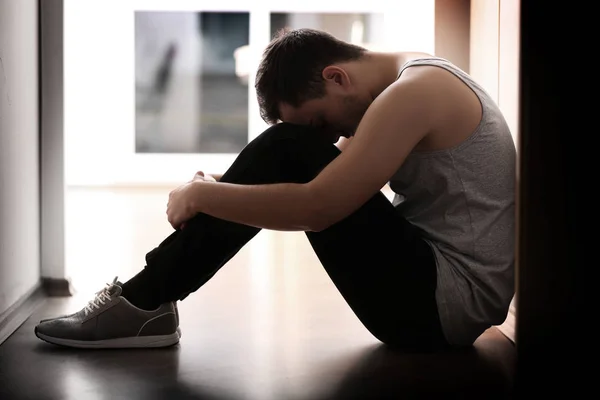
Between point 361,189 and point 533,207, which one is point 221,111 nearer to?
point 361,189

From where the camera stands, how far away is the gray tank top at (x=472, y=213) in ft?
4.51

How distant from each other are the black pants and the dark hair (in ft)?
0.21

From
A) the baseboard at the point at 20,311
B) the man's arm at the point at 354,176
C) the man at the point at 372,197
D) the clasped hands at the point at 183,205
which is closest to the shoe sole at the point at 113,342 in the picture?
the man at the point at 372,197

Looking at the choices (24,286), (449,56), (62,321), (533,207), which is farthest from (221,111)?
(533,207)

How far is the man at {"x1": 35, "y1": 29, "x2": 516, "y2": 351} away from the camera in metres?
→ 1.30

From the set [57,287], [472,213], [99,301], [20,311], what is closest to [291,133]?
[472,213]

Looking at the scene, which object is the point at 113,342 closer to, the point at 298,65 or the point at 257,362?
the point at 257,362

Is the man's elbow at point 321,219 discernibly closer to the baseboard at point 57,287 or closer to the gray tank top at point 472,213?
the gray tank top at point 472,213

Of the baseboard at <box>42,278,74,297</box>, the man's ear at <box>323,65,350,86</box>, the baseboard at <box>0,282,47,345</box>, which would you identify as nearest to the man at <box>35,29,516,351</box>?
the man's ear at <box>323,65,350,86</box>

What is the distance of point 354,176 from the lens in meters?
1.27

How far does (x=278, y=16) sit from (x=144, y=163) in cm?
132

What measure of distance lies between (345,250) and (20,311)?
2.82ft

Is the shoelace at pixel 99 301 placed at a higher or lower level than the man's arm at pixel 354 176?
lower

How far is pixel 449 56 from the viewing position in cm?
240
